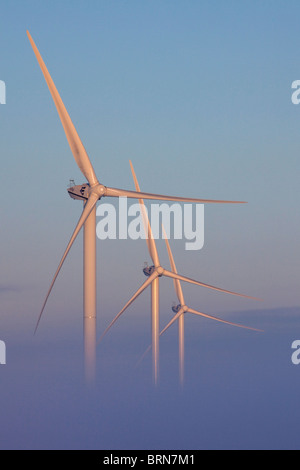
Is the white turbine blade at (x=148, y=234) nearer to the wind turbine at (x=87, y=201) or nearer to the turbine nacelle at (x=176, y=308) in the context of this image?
the wind turbine at (x=87, y=201)

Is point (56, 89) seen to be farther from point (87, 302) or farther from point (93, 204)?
point (87, 302)

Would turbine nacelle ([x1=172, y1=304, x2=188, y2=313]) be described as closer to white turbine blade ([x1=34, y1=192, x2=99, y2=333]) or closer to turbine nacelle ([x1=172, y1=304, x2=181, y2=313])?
turbine nacelle ([x1=172, y1=304, x2=181, y2=313])

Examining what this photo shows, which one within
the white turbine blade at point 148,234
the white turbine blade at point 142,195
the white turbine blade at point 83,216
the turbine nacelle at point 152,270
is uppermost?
the white turbine blade at point 148,234

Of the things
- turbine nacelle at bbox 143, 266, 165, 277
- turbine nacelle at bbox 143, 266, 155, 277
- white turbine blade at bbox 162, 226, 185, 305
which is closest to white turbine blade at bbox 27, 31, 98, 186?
turbine nacelle at bbox 143, 266, 165, 277

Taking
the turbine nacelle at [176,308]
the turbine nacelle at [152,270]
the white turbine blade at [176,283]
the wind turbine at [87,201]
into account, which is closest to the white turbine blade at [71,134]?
the wind turbine at [87,201]

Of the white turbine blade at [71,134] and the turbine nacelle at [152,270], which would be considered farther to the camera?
the turbine nacelle at [152,270]

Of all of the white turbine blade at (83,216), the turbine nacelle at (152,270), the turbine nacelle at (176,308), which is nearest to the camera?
the white turbine blade at (83,216)

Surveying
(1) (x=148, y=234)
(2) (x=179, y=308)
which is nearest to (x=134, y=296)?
(1) (x=148, y=234)

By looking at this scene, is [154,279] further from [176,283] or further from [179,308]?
[179,308]
